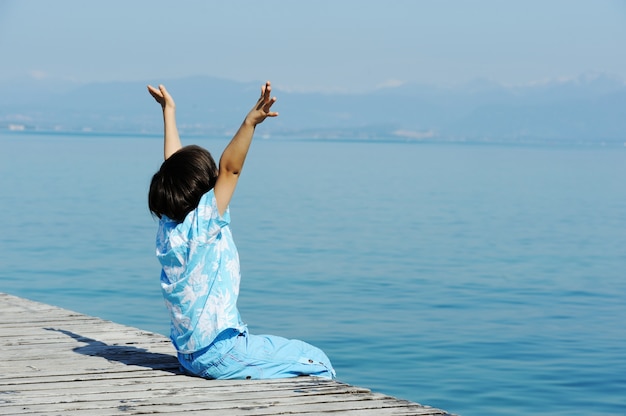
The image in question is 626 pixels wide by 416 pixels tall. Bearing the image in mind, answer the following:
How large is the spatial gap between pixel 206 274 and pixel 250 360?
561mm

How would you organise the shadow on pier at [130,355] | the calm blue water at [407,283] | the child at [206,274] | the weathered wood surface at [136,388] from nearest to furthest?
the weathered wood surface at [136,388] < the child at [206,274] < the shadow on pier at [130,355] < the calm blue water at [407,283]

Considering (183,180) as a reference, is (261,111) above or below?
above

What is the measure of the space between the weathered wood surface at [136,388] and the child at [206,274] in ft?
0.36

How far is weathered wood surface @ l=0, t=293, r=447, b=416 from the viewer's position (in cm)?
525

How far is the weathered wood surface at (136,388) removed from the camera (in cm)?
525

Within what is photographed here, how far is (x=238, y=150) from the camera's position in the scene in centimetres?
534

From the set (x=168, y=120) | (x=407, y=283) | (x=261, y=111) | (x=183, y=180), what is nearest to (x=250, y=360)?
(x=183, y=180)

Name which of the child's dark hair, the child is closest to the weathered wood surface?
the child

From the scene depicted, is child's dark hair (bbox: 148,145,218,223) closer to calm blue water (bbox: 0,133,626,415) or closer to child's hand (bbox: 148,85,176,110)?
child's hand (bbox: 148,85,176,110)

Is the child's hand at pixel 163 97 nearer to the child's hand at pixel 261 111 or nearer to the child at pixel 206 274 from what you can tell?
the child at pixel 206 274

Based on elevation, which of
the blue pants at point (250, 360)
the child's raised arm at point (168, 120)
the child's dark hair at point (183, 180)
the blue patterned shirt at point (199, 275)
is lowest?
the blue pants at point (250, 360)

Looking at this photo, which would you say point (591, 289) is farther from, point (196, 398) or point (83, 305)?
point (196, 398)

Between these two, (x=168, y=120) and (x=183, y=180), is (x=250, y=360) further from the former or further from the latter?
(x=168, y=120)

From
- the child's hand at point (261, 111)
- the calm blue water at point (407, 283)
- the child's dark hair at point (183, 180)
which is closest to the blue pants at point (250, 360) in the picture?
the child's dark hair at point (183, 180)
